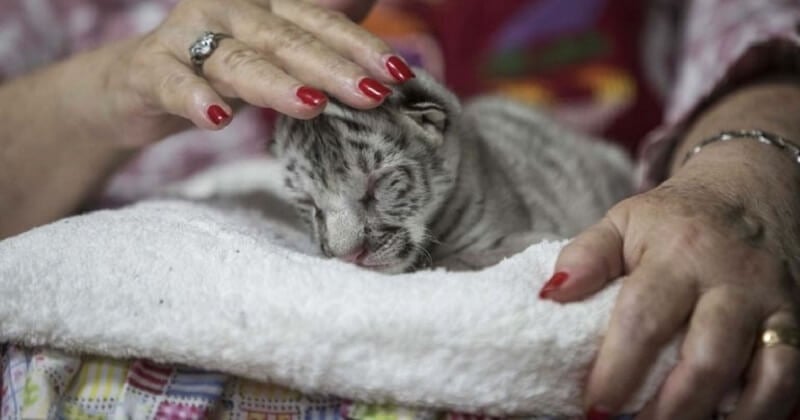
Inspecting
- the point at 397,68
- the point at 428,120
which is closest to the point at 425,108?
the point at 428,120

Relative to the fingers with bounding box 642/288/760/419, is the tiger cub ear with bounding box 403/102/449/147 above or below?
above

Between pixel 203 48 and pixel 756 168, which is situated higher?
pixel 203 48

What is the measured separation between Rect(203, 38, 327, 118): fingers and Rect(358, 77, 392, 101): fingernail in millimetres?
47

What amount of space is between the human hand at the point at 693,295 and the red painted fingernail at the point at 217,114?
430mm

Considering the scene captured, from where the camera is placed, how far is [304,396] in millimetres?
844

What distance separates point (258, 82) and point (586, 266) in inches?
17.2

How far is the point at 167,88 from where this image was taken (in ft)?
3.41

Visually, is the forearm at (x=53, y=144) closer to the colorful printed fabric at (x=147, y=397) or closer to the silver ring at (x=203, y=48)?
the silver ring at (x=203, y=48)

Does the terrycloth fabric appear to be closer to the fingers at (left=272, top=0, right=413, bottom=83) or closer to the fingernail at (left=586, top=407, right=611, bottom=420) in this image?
the fingernail at (left=586, top=407, right=611, bottom=420)

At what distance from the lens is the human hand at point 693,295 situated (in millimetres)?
748

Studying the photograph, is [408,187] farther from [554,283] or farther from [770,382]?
[770,382]

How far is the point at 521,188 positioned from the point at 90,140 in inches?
28.3

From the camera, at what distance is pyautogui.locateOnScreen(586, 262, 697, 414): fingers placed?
2.45 feet

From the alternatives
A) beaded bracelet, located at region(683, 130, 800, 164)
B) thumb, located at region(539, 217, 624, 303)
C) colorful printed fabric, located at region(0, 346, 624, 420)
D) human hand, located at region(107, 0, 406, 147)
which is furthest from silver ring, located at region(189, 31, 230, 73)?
beaded bracelet, located at region(683, 130, 800, 164)
